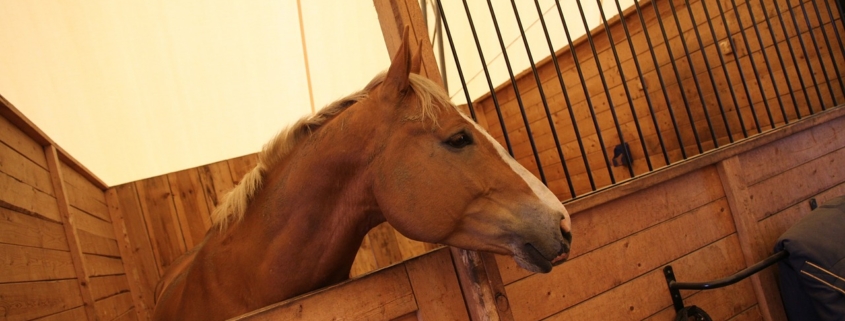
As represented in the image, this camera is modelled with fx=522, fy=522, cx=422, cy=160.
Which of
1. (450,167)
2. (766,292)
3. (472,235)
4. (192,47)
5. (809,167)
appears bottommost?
(766,292)

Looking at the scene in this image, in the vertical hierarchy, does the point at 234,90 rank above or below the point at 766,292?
above

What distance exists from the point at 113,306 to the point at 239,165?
1.36 metres

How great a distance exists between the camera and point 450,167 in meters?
1.29

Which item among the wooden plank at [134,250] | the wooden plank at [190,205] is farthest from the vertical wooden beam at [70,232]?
the wooden plank at [190,205]

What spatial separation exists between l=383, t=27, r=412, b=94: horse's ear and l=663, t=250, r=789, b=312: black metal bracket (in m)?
1.08

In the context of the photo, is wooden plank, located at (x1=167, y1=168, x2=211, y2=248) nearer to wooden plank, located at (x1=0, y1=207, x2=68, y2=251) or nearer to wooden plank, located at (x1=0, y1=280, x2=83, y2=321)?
wooden plank, located at (x1=0, y1=207, x2=68, y2=251)

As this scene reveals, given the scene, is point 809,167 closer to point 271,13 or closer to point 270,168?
point 270,168

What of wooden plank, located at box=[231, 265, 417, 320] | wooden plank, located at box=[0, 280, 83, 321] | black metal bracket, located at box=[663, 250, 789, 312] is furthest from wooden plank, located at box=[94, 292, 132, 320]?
black metal bracket, located at box=[663, 250, 789, 312]

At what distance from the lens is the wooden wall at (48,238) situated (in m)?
1.41

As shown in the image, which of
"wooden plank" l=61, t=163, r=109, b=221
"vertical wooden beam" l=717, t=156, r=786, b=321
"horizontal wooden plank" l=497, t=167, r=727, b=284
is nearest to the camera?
"horizontal wooden plank" l=497, t=167, r=727, b=284

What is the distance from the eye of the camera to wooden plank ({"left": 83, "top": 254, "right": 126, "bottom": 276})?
2137 millimetres

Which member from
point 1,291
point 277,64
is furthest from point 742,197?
point 277,64

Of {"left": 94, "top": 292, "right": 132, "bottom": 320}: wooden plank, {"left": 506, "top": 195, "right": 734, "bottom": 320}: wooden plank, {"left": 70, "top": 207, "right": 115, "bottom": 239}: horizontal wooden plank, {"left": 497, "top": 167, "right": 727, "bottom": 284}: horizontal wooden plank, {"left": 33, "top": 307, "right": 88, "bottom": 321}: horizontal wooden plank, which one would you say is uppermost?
{"left": 70, "top": 207, "right": 115, "bottom": 239}: horizontal wooden plank

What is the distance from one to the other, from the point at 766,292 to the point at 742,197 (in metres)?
0.34
